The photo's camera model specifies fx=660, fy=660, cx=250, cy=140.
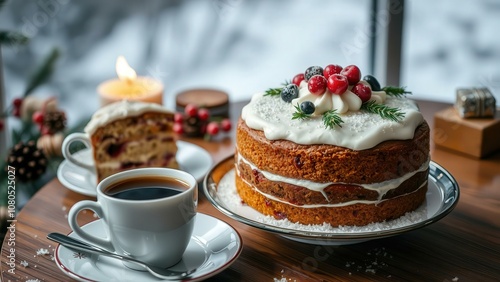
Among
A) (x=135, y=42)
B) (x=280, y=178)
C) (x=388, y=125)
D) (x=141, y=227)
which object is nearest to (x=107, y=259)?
(x=141, y=227)

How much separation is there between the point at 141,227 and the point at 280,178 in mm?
365

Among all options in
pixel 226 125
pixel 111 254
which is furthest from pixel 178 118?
pixel 111 254

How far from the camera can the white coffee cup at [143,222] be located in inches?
52.9

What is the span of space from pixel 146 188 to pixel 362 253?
53 centimetres

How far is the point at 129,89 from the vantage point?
8.38ft

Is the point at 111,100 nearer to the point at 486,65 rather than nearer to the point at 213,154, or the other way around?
the point at 213,154

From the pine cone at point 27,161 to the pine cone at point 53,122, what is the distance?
0.46 feet

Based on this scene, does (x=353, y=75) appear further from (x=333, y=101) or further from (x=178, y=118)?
(x=178, y=118)

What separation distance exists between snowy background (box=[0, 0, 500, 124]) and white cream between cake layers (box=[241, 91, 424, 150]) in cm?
268

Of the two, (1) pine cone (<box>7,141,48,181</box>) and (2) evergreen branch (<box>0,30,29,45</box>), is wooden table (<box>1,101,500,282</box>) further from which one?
(2) evergreen branch (<box>0,30,29,45</box>)

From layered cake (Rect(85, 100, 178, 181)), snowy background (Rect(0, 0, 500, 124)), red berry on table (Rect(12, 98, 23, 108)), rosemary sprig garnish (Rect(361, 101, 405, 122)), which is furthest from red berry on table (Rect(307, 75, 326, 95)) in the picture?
snowy background (Rect(0, 0, 500, 124))

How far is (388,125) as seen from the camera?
1.50 meters

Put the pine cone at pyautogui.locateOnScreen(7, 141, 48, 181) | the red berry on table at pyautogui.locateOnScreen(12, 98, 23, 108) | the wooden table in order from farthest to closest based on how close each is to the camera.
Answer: the red berry on table at pyautogui.locateOnScreen(12, 98, 23, 108), the pine cone at pyautogui.locateOnScreen(7, 141, 48, 181), the wooden table

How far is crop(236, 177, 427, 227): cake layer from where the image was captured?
4.99 ft
